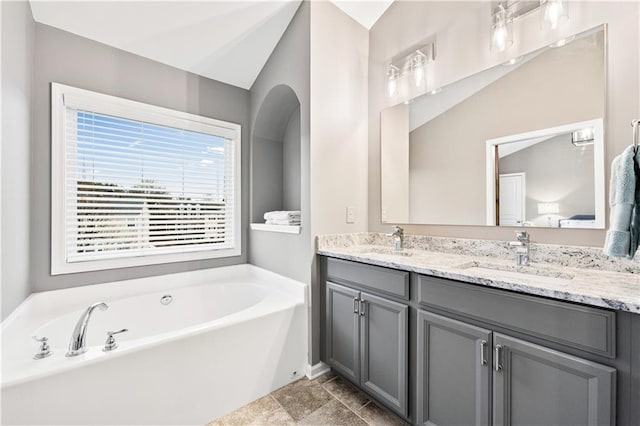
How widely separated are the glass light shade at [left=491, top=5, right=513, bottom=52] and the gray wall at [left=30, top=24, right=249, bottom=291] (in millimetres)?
2222

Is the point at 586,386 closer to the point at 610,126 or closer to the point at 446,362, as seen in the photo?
the point at 446,362

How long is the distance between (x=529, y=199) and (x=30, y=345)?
277 centimetres

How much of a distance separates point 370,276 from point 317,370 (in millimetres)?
905

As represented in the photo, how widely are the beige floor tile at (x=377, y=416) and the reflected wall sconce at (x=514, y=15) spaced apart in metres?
2.26

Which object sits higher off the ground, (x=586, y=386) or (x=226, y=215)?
(x=226, y=215)

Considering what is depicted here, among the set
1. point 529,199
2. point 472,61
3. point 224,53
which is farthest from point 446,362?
point 224,53

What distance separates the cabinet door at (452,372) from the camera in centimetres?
120

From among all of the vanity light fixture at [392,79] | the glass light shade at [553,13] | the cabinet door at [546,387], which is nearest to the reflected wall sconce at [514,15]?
the glass light shade at [553,13]

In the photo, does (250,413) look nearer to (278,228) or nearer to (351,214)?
(278,228)

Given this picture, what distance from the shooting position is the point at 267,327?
183 cm

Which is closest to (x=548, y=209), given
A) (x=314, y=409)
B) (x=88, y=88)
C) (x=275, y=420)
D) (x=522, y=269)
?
(x=522, y=269)

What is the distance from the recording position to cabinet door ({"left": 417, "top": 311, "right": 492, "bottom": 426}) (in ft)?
3.95

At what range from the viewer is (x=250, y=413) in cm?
167

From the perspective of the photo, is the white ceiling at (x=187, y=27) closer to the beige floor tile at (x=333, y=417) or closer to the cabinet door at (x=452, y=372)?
the cabinet door at (x=452, y=372)
